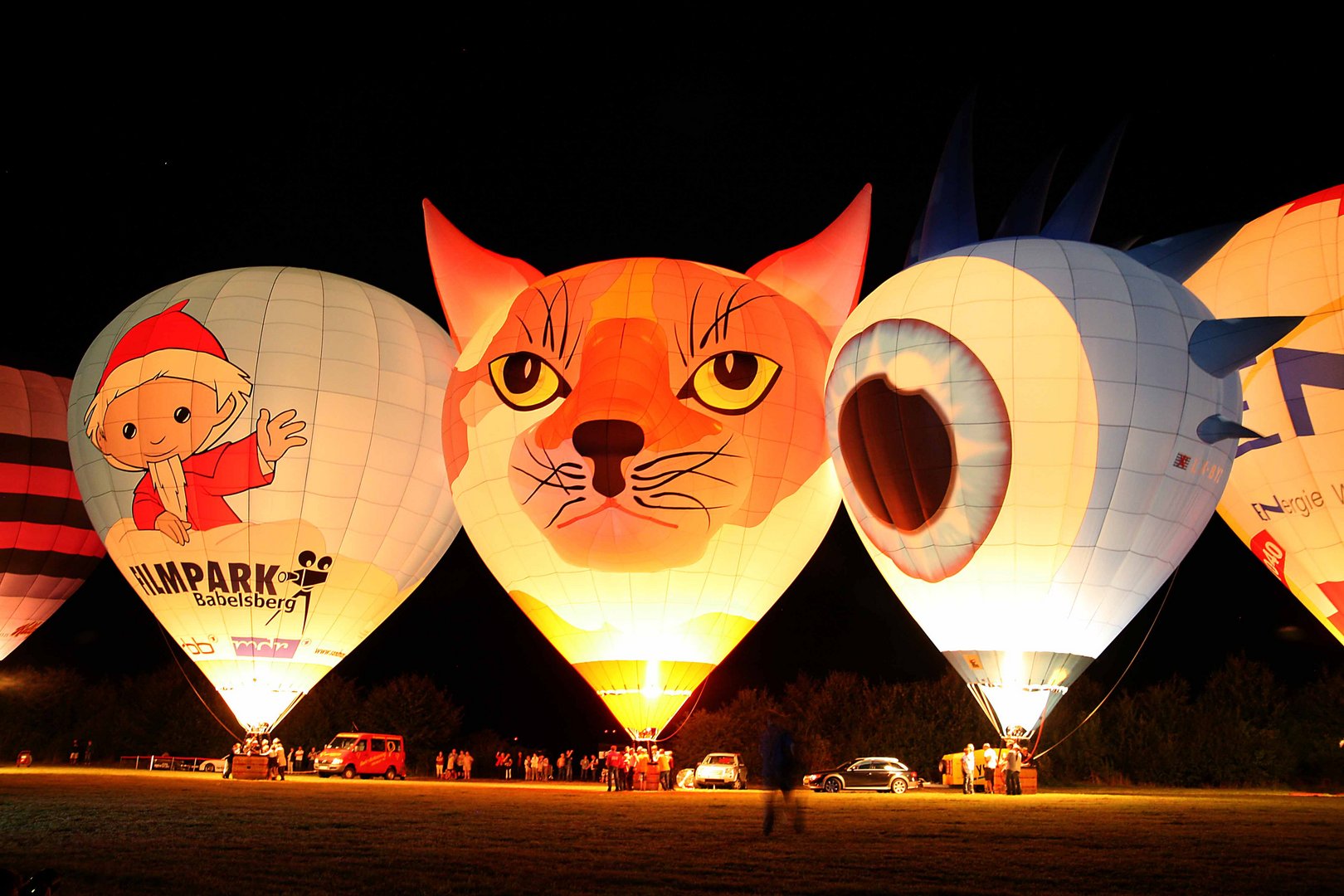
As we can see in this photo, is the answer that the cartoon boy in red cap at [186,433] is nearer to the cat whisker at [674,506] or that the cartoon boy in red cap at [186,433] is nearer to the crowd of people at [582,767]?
the cat whisker at [674,506]

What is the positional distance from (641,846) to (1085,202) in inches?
452

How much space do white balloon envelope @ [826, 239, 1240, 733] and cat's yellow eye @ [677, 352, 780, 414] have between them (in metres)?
1.37

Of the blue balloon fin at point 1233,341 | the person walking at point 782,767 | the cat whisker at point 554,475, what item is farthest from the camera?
the cat whisker at point 554,475

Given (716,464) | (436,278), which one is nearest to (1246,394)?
(716,464)

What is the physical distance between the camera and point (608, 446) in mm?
14617

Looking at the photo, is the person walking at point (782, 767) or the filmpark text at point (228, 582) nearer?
the person walking at point (782, 767)

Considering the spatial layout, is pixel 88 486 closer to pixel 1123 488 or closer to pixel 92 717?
pixel 1123 488

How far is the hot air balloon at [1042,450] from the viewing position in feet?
45.0

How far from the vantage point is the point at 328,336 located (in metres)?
17.8

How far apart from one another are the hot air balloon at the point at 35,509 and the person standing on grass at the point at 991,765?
17.1 m

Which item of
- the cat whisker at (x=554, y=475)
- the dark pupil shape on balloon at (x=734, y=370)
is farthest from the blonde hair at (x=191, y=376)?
the dark pupil shape on balloon at (x=734, y=370)

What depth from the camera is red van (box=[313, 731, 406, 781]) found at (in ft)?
66.5

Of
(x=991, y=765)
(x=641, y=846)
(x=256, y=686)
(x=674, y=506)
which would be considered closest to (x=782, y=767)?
(x=641, y=846)

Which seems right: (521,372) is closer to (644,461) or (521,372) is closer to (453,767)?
(644,461)
